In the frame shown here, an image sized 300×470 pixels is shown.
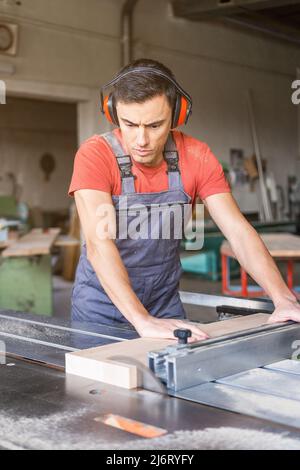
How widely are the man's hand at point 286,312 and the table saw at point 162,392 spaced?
0.03 meters

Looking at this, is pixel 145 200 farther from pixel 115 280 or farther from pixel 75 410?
pixel 75 410

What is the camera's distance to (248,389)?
1379mm

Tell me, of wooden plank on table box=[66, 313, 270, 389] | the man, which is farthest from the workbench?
wooden plank on table box=[66, 313, 270, 389]

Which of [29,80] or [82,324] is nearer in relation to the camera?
[82,324]

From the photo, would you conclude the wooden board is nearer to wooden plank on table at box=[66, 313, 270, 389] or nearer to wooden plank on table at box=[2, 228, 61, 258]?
wooden plank on table at box=[2, 228, 61, 258]

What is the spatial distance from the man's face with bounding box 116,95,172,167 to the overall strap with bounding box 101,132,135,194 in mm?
73

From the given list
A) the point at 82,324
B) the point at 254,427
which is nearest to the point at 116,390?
the point at 254,427

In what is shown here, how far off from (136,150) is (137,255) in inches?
15.3

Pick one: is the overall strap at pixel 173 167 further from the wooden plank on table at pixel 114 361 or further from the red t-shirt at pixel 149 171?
the wooden plank on table at pixel 114 361

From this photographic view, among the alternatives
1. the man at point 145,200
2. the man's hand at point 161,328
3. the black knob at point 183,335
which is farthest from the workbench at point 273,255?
the black knob at point 183,335

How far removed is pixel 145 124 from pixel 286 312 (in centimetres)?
68

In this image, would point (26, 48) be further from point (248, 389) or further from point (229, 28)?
point (248, 389)

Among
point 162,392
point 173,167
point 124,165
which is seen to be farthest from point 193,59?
point 162,392

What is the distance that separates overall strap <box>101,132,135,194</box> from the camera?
2068mm
